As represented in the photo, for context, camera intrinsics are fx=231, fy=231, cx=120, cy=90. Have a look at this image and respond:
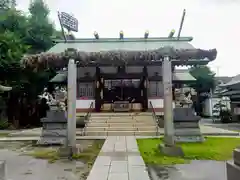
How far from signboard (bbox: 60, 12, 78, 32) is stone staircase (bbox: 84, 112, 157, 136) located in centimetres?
754

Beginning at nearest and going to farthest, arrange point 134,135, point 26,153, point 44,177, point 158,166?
point 44,177 < point 158,166 < point 26,153 < point 134,135

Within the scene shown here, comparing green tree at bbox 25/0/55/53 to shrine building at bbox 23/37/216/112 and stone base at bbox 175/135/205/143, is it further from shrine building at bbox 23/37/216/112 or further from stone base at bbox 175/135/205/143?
stone base at bbox 175/135/205/143

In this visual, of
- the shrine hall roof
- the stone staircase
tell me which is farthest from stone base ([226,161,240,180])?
the shrine hall roof

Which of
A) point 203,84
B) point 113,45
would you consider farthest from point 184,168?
point 203,84

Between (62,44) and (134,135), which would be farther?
(62,44)

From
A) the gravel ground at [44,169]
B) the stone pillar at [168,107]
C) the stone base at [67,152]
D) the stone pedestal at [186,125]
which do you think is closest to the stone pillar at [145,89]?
the stone pedestal at [186,125]

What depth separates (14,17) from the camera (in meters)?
16.6

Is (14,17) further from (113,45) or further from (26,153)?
(26,153)

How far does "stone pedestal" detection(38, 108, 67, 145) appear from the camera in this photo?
920 cm

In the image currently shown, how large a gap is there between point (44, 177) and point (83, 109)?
484 inches

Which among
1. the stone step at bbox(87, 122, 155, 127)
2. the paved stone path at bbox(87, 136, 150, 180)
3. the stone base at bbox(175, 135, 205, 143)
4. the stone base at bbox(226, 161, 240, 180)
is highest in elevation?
the stone base at bbox(226, 161, 240, 180)

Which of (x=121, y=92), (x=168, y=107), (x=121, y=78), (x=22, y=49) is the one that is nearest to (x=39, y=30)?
(x=22, y=49)

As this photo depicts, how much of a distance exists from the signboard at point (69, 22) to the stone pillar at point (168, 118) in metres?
11.6

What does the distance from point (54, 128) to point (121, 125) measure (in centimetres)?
421
